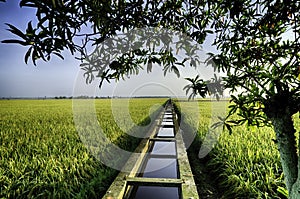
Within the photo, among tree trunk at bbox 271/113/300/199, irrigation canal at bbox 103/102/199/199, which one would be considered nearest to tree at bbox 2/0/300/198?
tree trunk at bbox 271/113/300/199

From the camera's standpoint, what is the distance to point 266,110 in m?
1.49

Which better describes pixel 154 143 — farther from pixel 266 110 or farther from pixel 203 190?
pixel 266 110

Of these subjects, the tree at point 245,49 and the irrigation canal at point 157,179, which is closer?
the tree at point 245,49

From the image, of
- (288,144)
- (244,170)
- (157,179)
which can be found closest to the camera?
(288,144)

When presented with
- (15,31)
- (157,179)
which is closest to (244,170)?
(157,179)

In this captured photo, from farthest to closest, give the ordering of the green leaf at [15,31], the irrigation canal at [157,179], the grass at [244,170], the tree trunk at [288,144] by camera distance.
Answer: the grass at [244,170] → the irrigation canal at [157,179] → the tree trunk at [288,144] → the green leaf at [15,31]

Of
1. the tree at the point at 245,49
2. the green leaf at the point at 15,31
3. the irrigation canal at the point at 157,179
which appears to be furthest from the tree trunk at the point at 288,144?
the green leaf at the point at 15,31

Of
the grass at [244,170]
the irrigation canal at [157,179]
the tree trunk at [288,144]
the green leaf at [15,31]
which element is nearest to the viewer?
the green leaf at [15,31]

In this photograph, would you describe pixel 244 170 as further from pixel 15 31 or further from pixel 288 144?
pixel 15 31

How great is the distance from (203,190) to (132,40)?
2.74m

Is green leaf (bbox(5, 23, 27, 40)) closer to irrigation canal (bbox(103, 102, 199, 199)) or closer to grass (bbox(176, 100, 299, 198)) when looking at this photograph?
irrigation canal (bbox(103, 102, 199, 199))

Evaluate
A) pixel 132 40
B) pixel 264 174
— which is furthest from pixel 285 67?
pixel 264 174

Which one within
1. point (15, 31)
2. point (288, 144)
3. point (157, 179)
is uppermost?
point (15, 31)

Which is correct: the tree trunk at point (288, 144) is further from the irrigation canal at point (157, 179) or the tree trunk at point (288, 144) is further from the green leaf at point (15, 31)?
the green leaf at point (15, 31)
